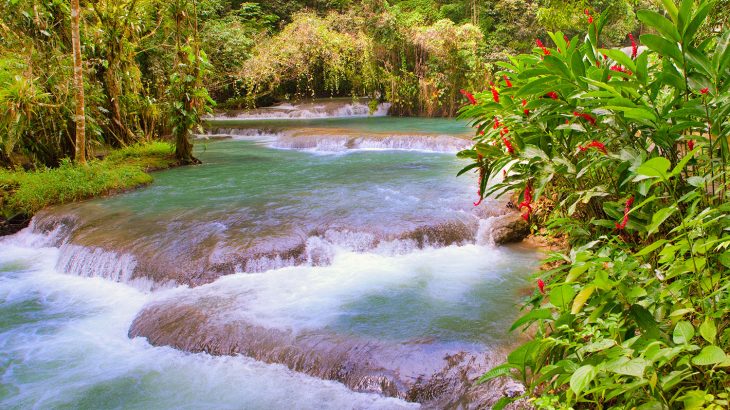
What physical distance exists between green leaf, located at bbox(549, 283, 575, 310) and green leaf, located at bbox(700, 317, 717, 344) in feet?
1.42

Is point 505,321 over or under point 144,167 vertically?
under

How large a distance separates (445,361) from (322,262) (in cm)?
277

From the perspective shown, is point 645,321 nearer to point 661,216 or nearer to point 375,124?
point 661,216

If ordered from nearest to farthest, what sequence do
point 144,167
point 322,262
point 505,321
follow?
point 505,321
point 322,262
point 144,167

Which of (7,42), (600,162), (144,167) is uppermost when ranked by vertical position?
(7,42)

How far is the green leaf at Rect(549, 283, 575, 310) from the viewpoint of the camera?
1.97m

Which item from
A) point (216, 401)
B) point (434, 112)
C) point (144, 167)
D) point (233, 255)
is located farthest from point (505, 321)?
point (434, 112)

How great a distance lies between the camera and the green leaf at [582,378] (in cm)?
166

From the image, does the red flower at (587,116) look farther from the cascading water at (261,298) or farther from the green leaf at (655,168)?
the cascading water at (261,298)

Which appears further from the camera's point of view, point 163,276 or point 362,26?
point 362,26

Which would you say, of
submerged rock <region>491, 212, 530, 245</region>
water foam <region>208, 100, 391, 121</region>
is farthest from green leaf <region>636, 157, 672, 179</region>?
water foam <region>208, 100, 391, 121</region>

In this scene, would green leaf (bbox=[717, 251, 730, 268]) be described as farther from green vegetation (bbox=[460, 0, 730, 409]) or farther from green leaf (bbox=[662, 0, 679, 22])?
green leaf (bbox=[662, 0, 679, 22])

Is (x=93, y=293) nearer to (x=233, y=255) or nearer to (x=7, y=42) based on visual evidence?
(x=233, y=255)

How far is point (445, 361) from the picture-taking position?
4.17 metres
